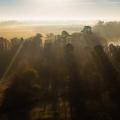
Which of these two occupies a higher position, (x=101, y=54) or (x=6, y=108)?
(x=101, y=54)

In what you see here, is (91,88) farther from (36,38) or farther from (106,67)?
(36,38)

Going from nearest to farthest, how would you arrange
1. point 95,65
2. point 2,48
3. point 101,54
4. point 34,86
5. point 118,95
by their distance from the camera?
point 118,95, point 34,86, point 95,65, point 101,54, point 2,48

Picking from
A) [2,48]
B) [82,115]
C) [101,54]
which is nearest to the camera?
[82,115]

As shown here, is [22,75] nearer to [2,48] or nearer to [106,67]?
[106,67]

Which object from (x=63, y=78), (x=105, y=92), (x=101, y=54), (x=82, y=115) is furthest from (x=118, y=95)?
(x=101, y=54)

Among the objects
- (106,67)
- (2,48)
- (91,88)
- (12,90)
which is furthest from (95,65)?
(2,48)

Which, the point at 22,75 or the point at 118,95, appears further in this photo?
the point at 22,75
